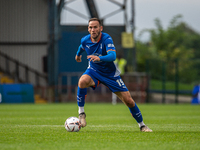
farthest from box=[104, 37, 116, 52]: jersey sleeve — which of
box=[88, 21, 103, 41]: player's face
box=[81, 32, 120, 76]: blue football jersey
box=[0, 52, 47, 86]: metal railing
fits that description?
box=[0, 52, 47, 86]: metal railing

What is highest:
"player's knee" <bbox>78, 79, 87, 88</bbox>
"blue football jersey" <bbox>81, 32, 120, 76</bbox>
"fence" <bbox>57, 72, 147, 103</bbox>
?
"blue football jersey" <bbox>81, 32, 120, 76</bbox>

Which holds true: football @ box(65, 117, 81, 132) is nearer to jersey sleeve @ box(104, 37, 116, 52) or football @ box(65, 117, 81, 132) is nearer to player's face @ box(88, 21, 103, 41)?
jersey sleeve @ box(104, 37, 116, 52)

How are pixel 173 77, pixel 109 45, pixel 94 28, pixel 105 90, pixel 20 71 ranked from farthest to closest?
1. pixel 20 71
2. pixel 173 77
3. pixel 105 90
4. pixel 94 28
5. pixel 109 45

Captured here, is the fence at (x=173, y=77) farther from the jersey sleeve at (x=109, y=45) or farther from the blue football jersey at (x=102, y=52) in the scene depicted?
the jersey sleeve at (x=109, y=45)

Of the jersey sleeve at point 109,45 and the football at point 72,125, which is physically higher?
the jersey sleeve at point 109,45

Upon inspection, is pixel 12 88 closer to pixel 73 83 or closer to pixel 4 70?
pixel 73 83

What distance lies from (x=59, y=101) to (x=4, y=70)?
21.8 feet

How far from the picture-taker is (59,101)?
74.1 ft

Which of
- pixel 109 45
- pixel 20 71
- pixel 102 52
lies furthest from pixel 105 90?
pixel 109 45

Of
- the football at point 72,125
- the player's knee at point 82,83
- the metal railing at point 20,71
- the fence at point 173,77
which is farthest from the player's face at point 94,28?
the metal railing at point 20,71

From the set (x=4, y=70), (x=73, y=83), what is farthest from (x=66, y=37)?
(x=4, y=70)

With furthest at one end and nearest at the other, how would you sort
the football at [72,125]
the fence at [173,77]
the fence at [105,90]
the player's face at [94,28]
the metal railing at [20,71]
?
1. the metal railing at [20,71]
2. the fence at [173,77]
3. the fence at [105,90]
4. the player's face at [94,28]
5. the football at [72,125]

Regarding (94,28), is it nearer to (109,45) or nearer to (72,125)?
(109,45)

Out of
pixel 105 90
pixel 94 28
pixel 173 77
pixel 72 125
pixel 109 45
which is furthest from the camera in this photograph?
pixel 173 77
